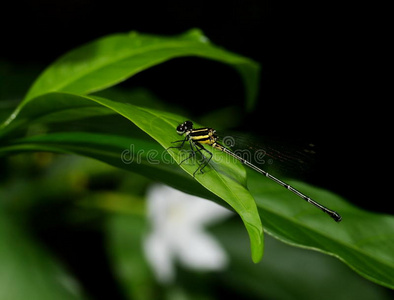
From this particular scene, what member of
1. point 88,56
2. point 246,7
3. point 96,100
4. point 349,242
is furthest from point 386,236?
point 246,7

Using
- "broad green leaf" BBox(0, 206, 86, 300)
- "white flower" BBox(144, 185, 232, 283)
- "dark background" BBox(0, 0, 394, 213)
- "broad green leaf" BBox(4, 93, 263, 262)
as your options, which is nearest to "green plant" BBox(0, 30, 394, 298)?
"broad green leaf" BBox(4, 93, 263, 262)

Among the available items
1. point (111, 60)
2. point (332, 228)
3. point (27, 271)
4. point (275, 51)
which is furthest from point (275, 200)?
point (275, 51)

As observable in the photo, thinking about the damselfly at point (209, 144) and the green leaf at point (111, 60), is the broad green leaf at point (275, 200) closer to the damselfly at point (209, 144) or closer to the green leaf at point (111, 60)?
the damselfly at point (209, 144)

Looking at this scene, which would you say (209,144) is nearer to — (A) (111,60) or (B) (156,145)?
(B) (156,145)

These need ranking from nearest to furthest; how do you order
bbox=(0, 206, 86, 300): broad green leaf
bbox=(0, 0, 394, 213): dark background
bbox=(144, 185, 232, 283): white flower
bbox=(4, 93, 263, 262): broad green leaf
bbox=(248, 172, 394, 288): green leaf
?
bbox=(4, 93, 263, 262): broad green leaf < bbox=(248, 172, 394, 288): green leaf < bbox=(0, 206, 86, 300): broad green leaf < bbox=(144, 185, 232, 283): white flower < bbox=(0, 0, 394, 213): dark background

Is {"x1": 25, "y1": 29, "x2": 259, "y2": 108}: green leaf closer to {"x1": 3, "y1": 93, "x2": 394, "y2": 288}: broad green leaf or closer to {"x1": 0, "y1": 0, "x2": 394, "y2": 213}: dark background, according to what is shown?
{"x1": 3, "y1": 93, "x2": 394, "y2": 288}: broad green leaf

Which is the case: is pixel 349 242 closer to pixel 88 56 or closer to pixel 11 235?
pixel 88 56

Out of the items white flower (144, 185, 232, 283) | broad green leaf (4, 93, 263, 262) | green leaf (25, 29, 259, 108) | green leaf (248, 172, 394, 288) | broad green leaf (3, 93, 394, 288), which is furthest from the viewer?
white flower (144, 185, 232, 283)
